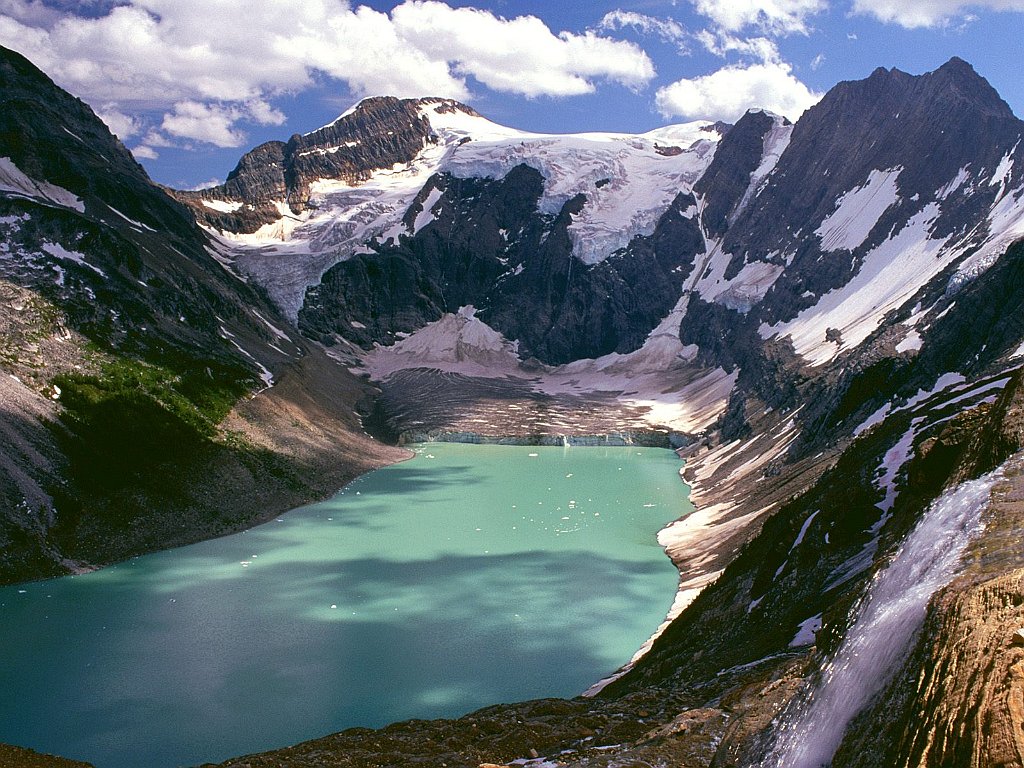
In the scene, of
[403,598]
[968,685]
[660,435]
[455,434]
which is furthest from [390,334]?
[968,685]

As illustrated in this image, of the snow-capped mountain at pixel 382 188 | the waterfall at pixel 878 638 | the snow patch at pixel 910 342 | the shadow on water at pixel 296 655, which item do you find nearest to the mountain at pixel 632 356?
the waterfall at pixel 878 638

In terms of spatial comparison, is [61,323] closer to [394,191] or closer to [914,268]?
[914,268]

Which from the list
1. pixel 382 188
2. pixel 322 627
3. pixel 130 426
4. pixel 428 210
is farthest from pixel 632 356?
pixel 322 627

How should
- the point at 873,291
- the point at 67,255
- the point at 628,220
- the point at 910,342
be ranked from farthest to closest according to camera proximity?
the point at 628,220 → the point at 873,291 → the point at 67,255 → the point at 910,342

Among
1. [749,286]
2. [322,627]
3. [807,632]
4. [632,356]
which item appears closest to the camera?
[807,632]

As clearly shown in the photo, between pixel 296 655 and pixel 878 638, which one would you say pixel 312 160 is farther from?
pixel 878 638

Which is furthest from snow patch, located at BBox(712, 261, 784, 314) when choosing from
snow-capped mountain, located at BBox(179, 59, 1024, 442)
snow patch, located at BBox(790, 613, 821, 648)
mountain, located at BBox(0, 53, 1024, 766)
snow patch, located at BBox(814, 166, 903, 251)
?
snow patch, located at BBox(790, 613, 821, 648)

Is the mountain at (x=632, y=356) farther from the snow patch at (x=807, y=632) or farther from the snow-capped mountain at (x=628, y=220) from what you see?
the snow-capped mountain at (x=628, y=220)

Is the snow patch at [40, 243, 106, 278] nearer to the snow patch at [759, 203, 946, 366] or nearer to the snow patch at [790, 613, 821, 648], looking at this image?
the snow patch at [759, 203, 946, 366]
